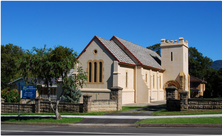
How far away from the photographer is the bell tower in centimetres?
4034

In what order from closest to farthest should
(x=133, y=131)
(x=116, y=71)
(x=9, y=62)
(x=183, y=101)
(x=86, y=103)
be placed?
(x=133, y=131), (x=183, y=101), (x=86, y=103), (x=116, y=71), (x=9, y=62)

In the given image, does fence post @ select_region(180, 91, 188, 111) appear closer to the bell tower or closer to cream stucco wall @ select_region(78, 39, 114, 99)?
cream stucco wall @ select_region(78, 39, 114, 99)

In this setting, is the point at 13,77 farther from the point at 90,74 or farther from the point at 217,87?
the point at 217,87

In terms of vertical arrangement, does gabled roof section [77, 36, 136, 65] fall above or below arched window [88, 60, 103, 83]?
above

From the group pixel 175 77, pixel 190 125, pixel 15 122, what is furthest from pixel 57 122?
pixel 175 77

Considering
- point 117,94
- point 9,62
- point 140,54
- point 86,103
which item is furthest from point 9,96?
point 9,62

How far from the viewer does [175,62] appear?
41031mm

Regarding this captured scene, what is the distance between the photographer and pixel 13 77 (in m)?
64.4

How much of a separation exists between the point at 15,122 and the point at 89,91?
45.3 feet

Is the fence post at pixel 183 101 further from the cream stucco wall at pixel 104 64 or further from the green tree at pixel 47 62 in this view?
the cream stucco wall at pixel 104 64

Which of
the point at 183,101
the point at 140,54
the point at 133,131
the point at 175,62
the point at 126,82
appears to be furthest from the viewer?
the point at 175,62

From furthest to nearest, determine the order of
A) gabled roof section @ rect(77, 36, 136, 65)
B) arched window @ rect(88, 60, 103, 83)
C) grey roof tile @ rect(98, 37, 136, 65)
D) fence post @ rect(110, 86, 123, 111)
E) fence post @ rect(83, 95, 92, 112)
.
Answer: grey roof tile @ rect(98, 37, 136, 65), arched window @ rect(88, 60, 103, 83), gabled roof section @ rect(77, 36, 136, 65), fence post @ rect(110, 86, 123, 111), fence post @ rect(83, 95, 92, 112)

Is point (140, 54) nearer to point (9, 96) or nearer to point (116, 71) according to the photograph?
point (116, 71)

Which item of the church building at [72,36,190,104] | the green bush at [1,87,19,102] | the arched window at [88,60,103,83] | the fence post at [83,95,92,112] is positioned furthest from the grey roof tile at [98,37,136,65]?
the green bush at [1,87,19,102]
